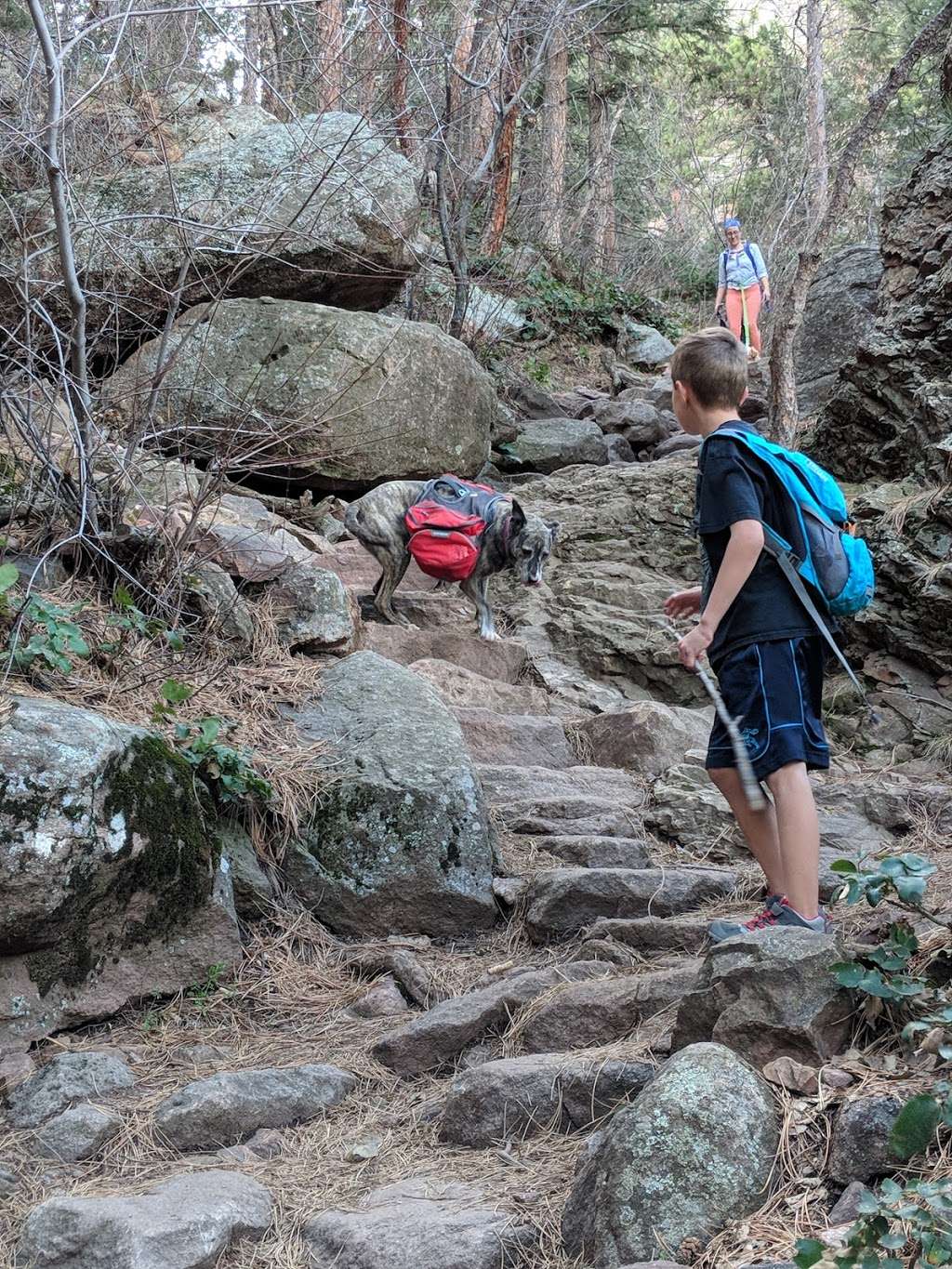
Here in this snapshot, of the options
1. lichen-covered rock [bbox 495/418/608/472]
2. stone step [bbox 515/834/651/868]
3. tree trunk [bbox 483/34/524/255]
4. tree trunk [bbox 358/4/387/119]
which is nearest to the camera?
stone step [bbox 515/834/651/868]

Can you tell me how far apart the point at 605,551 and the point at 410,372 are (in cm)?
258

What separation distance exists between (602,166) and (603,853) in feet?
59.9

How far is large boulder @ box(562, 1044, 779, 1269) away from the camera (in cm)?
226

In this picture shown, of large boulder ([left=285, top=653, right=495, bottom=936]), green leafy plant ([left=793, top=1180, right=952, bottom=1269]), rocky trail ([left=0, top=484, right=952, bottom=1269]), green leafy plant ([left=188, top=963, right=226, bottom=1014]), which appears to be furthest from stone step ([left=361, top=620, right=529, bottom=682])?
green leafy plant ([left=793, top=1180, right=952, bottom=1269])

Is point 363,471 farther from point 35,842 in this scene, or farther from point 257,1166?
point 257,1166

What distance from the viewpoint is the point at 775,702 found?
3.37m

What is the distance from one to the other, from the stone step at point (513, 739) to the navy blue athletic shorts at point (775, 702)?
296cm

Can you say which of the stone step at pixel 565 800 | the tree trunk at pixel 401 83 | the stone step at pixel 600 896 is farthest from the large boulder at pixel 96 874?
the tree trunk at pixel 401 83

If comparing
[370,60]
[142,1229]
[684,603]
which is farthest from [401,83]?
[142,1229]

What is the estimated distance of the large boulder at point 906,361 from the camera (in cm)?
805

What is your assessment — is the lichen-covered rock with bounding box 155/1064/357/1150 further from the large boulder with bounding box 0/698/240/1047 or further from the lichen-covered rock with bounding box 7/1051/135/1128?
the large boulder with bounding box 0/698/240/1047

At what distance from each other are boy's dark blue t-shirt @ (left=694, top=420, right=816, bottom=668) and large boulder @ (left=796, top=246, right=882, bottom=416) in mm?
10118

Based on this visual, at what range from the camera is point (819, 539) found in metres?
3.47

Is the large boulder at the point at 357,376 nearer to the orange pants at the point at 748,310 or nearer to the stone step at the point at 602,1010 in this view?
the orange pants at the point at 748,310
